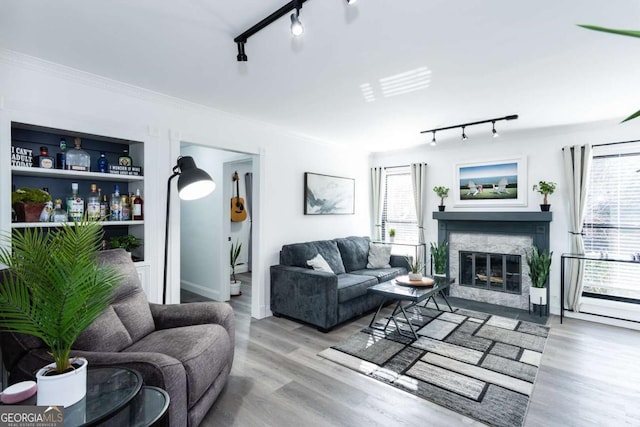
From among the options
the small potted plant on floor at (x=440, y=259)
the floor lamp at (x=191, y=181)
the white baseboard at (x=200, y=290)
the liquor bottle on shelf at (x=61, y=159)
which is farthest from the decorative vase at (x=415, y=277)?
the liquor bottle on shelf at (x=61, y=159)

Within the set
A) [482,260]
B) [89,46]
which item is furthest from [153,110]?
[482,260]

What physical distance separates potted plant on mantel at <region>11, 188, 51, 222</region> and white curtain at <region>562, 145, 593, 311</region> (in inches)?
221

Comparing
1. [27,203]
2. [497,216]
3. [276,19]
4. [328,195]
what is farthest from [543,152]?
[27,203]

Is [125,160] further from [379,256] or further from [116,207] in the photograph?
[379,256]

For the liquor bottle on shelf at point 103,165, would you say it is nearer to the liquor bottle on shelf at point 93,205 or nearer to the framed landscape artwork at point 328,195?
the liquor bottle on shelf at point 93,205

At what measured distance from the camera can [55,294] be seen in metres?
1.42

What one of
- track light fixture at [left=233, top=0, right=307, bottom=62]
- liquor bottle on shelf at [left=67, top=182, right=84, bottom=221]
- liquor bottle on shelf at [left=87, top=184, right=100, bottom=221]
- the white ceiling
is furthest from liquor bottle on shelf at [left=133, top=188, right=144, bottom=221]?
track light fixture at [left=233, top=0, right=307, bottom=62]

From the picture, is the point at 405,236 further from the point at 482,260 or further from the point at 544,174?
the point at 544,174

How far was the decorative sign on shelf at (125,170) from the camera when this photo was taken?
2.94 meters

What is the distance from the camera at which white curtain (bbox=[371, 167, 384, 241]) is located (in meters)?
6.20

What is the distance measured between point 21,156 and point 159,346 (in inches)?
68.8

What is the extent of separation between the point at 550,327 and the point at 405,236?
8.27 feet

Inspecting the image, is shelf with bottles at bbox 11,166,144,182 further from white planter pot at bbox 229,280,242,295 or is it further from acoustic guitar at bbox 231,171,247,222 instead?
acoustic guitar at bbox 231,171,247,222

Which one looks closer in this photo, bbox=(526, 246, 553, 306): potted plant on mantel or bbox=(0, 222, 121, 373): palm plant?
bbox=(0, 222, 121, 373): palm plant
